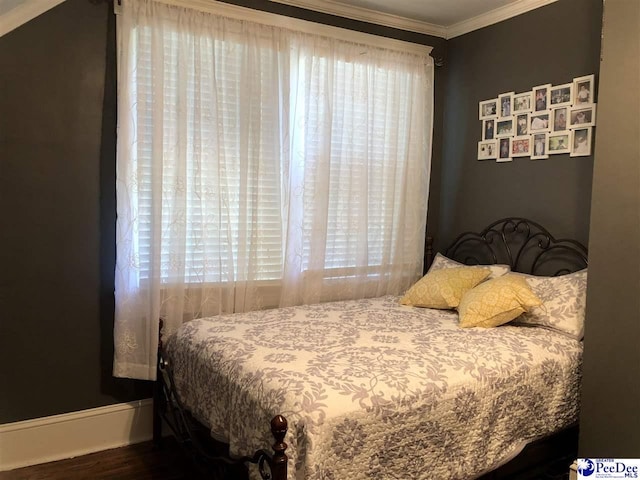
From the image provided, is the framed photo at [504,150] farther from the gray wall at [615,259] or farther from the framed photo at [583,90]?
the gray wall at [615,259]

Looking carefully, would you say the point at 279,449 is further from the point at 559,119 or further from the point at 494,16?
the point at 494,16

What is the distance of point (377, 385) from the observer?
2004 mm

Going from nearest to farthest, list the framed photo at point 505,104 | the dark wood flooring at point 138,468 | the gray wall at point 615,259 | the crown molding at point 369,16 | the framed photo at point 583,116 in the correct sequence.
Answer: the gray wall at point 615,259 → the dark wood flooring at point 138,468 → the framed photo at point 583,116 → the crown molding at point 369,16 → the framed photo at point 505,104

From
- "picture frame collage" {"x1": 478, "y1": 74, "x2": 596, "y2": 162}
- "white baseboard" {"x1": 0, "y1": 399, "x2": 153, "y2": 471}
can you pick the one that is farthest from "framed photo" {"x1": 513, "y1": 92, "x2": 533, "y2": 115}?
"white baseboard" {"x1": 0, "y1": 399, "x2": 153, "y2": 471}

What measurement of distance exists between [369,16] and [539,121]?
129cm

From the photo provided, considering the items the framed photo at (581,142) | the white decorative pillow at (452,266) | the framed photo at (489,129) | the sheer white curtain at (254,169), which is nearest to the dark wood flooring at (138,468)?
the sheer white curtain at (254,169)

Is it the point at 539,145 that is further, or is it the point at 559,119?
the point at 539,145

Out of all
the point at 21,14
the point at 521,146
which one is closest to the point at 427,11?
the point at 521,146

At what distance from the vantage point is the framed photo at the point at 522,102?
336 centimetres

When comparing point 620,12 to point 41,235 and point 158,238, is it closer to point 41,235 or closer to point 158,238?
point 158,238

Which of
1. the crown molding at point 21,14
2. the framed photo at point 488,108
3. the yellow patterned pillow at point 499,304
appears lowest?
the yellow patterned pillow at point 499,304

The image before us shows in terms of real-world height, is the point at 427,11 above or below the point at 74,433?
above

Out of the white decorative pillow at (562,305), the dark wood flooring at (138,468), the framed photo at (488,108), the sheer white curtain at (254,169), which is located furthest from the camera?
the framed photo at (488,108)

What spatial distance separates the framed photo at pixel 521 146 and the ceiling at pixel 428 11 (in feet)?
2.59
